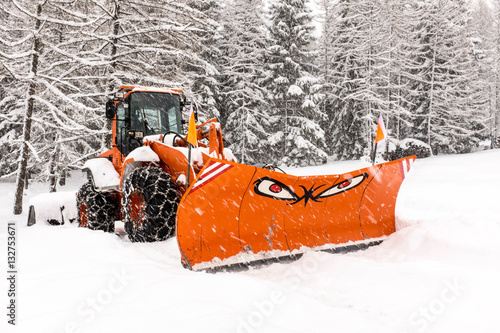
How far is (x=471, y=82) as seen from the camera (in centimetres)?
2547

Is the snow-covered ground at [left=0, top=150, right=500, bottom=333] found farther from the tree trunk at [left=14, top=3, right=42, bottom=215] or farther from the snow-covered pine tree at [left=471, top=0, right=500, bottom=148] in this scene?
the snow-covered pine tree at [left=471, top=0, right=500, bottom=148]

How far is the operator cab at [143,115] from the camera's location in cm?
603

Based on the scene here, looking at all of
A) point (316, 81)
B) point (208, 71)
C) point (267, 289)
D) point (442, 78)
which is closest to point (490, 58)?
point (442, 78)

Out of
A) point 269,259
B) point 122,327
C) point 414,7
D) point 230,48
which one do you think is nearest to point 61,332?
point 122,327

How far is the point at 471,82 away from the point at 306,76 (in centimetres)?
Answer: 1392

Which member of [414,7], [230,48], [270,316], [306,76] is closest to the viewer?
[270,316]

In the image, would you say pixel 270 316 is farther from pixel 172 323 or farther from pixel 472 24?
pixel 472 24

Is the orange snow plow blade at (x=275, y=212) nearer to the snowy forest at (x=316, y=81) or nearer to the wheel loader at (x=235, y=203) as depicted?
the wheel loader at (x=235, y=203)

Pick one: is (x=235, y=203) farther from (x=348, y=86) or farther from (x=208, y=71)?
(x=348, y=86)

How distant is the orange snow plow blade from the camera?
392 cm

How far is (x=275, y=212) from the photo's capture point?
4.51 m

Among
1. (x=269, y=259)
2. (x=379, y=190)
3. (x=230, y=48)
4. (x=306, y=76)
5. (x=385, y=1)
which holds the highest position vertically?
(x=385, y=1)

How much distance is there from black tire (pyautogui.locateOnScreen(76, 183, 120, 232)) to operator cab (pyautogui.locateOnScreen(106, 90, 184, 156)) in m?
0.93

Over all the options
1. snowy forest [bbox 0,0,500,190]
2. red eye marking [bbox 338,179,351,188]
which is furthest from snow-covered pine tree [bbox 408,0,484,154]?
red eye marking [bbox 338,179,351,188]
